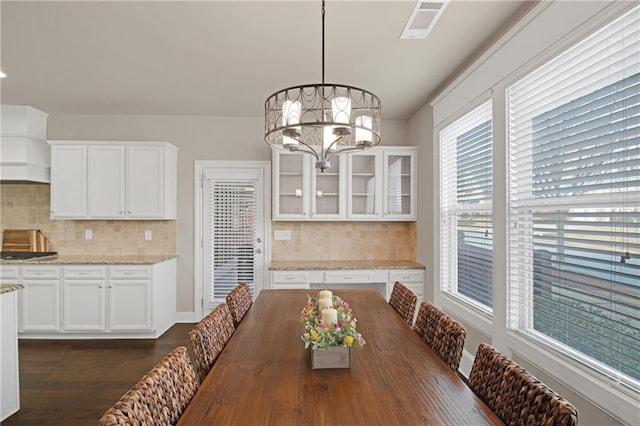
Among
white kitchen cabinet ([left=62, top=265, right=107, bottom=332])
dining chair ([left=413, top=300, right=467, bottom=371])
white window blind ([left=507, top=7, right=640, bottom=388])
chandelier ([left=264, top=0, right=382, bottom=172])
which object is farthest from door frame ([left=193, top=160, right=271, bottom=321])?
white window blind ([left=507, top=7, right=640, bottom=388])

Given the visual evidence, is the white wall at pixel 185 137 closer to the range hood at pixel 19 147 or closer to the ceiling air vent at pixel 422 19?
the range hood at pixel 19 147

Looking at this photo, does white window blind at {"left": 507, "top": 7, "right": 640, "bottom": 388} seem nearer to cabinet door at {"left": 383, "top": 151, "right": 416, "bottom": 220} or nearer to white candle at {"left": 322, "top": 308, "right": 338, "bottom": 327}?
white candle at {"left": 322, "top": 308, "right": 338, "bottom": 327}

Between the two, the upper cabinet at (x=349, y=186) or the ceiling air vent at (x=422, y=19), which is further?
the upper cabinet at (x=349, y=186)

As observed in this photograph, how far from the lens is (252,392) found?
1207 millimetres

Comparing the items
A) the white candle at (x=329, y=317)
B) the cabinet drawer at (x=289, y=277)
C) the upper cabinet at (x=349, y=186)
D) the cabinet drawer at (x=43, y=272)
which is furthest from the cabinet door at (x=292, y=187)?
the white candle at (x=329, y=317)

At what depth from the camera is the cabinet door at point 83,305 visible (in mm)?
3738

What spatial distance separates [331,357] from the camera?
4.57 feet

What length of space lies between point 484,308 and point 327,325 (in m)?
1.83

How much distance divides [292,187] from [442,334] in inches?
112

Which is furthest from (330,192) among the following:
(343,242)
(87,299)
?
(87,299)

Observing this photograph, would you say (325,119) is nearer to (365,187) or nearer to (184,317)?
(365,187)

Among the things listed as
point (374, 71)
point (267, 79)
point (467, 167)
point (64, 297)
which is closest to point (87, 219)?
point (64, 297)

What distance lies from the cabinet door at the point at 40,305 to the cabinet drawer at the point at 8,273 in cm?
11

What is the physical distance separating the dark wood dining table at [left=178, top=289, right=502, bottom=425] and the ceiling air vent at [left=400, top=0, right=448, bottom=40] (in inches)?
74.5
